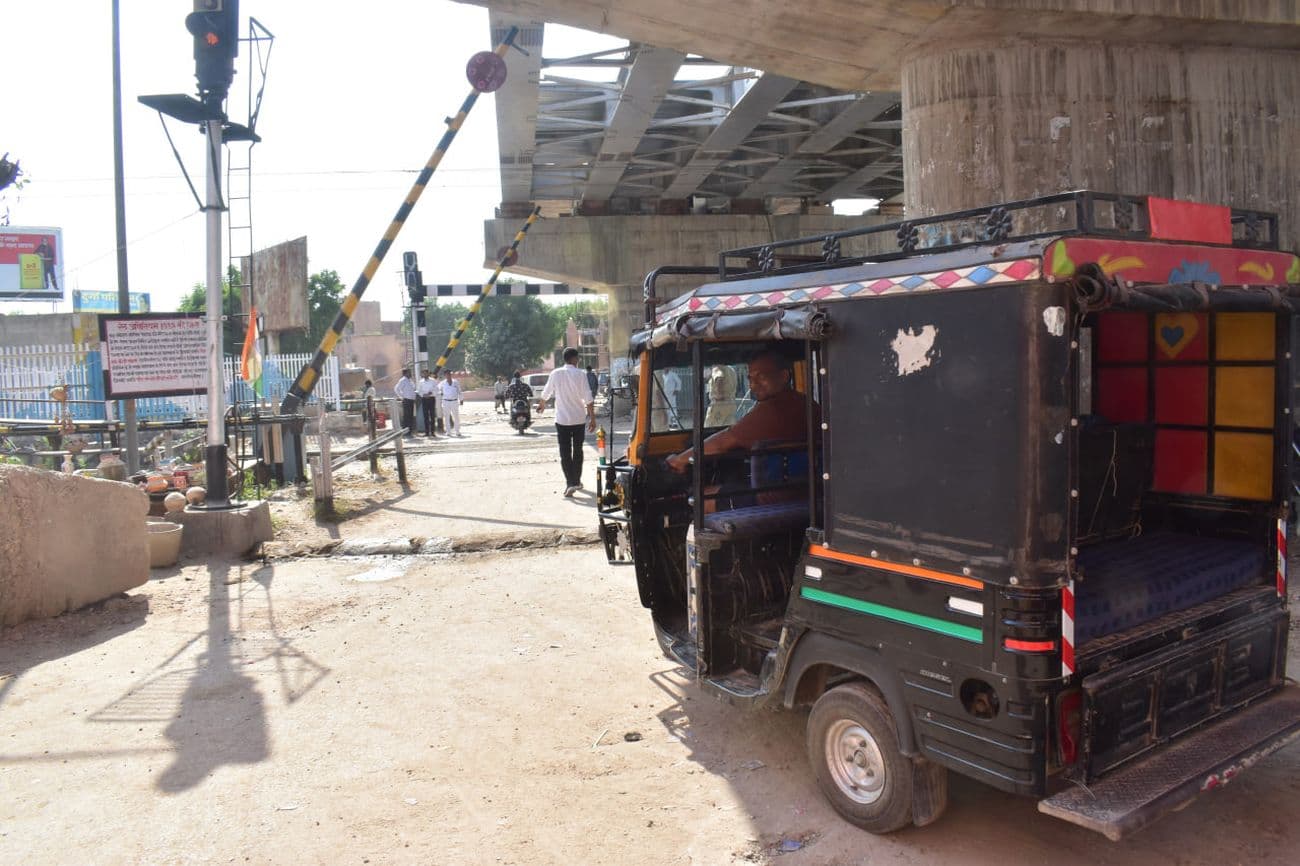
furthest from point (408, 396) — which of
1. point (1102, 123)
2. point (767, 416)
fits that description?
point (767, 416)

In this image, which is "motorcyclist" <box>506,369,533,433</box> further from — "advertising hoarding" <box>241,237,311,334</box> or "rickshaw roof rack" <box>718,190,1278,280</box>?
"rickshaw roof rack" <box>718,190,1278,280</box>

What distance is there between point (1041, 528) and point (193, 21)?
30.4ft

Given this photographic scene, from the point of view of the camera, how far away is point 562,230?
25656 millimetres

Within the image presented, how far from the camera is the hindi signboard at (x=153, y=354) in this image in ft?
33.5

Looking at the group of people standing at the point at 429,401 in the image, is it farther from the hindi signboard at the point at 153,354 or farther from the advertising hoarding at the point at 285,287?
the hindi signboard at the point at 153,354

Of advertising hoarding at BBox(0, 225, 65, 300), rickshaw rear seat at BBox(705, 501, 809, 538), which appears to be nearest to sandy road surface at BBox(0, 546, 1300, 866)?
rickshaw rear seat at BBox(705, 501, 809, 538)

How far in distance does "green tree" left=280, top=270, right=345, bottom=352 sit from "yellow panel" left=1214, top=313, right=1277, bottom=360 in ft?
171

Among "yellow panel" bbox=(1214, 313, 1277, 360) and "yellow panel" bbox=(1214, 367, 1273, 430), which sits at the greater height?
"yellow panel" bbox=(1214, 313, 1277, 360)

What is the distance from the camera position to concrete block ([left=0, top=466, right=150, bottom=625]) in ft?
21.9

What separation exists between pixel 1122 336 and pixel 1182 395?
43cm

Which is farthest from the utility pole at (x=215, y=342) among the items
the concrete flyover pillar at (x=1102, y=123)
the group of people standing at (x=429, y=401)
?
the group of people standing at (x=429, y=401)

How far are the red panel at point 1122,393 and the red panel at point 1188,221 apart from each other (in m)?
1.10

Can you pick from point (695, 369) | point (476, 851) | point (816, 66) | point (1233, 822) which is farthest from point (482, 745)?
point (816, 66)

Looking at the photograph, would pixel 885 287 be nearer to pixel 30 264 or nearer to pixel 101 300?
pixel 30 264
